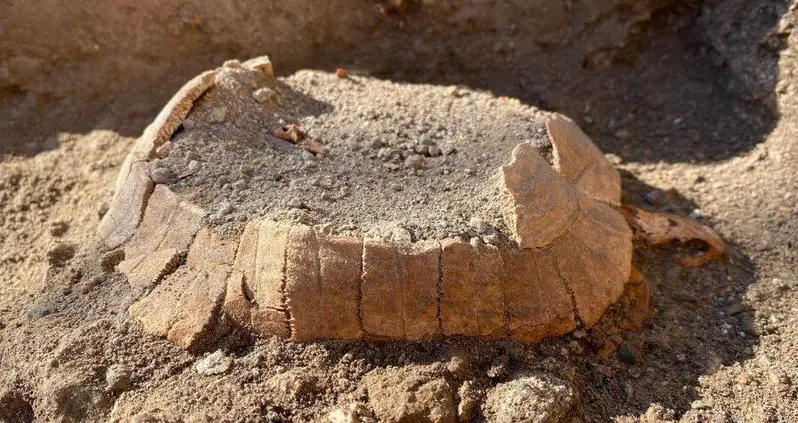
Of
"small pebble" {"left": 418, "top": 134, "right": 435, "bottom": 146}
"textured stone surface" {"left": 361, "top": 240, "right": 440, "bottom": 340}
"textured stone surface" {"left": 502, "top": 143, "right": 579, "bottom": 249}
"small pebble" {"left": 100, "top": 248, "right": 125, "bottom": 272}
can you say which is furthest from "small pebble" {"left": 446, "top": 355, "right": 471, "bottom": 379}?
"small pebble" {"left": 100, "top": 248, "right": 125, "bottom": 272}

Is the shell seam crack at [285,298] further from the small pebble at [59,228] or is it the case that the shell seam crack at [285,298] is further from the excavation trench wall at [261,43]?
the excavation trench wall at [261,43]

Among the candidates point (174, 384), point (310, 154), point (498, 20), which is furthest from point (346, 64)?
point (174, 384)

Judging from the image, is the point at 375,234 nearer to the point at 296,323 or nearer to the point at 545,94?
the point at 296,323

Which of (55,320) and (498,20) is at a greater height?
(498,20)

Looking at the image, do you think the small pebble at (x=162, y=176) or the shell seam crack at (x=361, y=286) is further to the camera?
the small pebble at (x=162, y=176)

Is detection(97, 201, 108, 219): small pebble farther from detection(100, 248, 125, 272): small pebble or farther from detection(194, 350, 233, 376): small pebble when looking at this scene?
detection(194, 350, 233, 376): small pebble

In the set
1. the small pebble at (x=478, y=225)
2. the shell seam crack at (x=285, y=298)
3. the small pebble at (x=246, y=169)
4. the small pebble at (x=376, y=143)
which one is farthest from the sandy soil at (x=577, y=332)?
the small pebble at (x=376, y=143)
